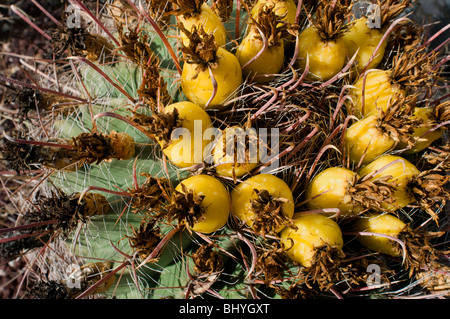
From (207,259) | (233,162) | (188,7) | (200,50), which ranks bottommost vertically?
(207,259)

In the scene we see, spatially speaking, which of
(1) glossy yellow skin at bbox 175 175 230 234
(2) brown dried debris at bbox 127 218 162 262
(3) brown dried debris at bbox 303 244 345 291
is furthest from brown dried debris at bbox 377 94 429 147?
(2) brown dried debris at bbox 127 218 162 262

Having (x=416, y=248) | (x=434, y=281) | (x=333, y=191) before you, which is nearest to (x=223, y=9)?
(x=333, y=191)

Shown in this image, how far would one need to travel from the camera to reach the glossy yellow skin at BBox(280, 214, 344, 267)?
2.73 feet

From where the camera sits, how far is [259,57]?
2.96 feet

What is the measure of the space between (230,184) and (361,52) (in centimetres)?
57

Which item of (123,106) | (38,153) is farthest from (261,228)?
(38,153)

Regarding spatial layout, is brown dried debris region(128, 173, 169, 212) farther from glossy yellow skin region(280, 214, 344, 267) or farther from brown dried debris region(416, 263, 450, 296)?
brown dried debris region(416, 263, 450, 296)

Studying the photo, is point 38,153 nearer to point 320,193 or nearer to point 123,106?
point 123,106

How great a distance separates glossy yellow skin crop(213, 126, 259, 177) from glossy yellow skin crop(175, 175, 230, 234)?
0.04 metres

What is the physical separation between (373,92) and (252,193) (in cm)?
46

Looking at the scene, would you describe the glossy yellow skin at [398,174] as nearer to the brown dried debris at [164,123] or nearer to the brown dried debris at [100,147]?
the brown dried debris at [164,123]

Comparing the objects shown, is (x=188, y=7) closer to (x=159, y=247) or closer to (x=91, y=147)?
(x=91, y=147)

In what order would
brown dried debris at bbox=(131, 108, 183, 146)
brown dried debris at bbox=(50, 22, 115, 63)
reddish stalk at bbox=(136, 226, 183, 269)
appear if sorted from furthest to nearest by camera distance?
1. brown dried debris at bbox=(50, 22, 115, 63)
2. reddish stalk at bbox=(136, 226, 183, 269)
3. brown dried debris at bbox=(131, 108, 183, 146)

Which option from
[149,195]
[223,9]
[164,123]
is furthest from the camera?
[223,9]
